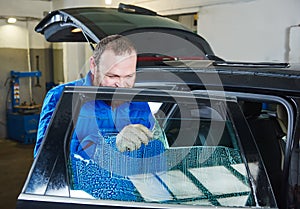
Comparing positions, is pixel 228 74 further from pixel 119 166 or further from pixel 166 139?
pixel 119 166

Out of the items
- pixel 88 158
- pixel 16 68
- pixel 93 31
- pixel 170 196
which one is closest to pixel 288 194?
pixel 170 196

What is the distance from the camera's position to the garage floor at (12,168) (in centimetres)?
362

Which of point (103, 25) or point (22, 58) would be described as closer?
point (103, 25)

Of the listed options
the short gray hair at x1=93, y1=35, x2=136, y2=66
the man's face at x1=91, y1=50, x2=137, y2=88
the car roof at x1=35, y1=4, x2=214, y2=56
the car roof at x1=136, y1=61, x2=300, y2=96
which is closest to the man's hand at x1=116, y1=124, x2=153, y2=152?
the man's face at x1=91, y1=50, x2=137, y2=88

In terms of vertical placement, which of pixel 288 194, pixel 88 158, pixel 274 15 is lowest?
pixel 288 194

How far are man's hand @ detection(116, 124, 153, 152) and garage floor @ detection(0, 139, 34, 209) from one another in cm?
273

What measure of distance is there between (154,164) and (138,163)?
5cm

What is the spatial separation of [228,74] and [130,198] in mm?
649

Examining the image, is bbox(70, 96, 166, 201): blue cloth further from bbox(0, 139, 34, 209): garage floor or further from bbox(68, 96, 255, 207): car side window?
bbox(0, 139, 34, 209): garage floor

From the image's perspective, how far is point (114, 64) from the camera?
1231 millimetres

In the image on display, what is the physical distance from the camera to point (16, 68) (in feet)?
21.8

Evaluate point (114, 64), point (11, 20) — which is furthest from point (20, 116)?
point (114, 64)

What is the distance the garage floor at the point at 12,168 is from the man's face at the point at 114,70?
8.72ft

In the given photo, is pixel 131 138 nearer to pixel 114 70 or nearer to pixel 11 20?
pixel 114 70
